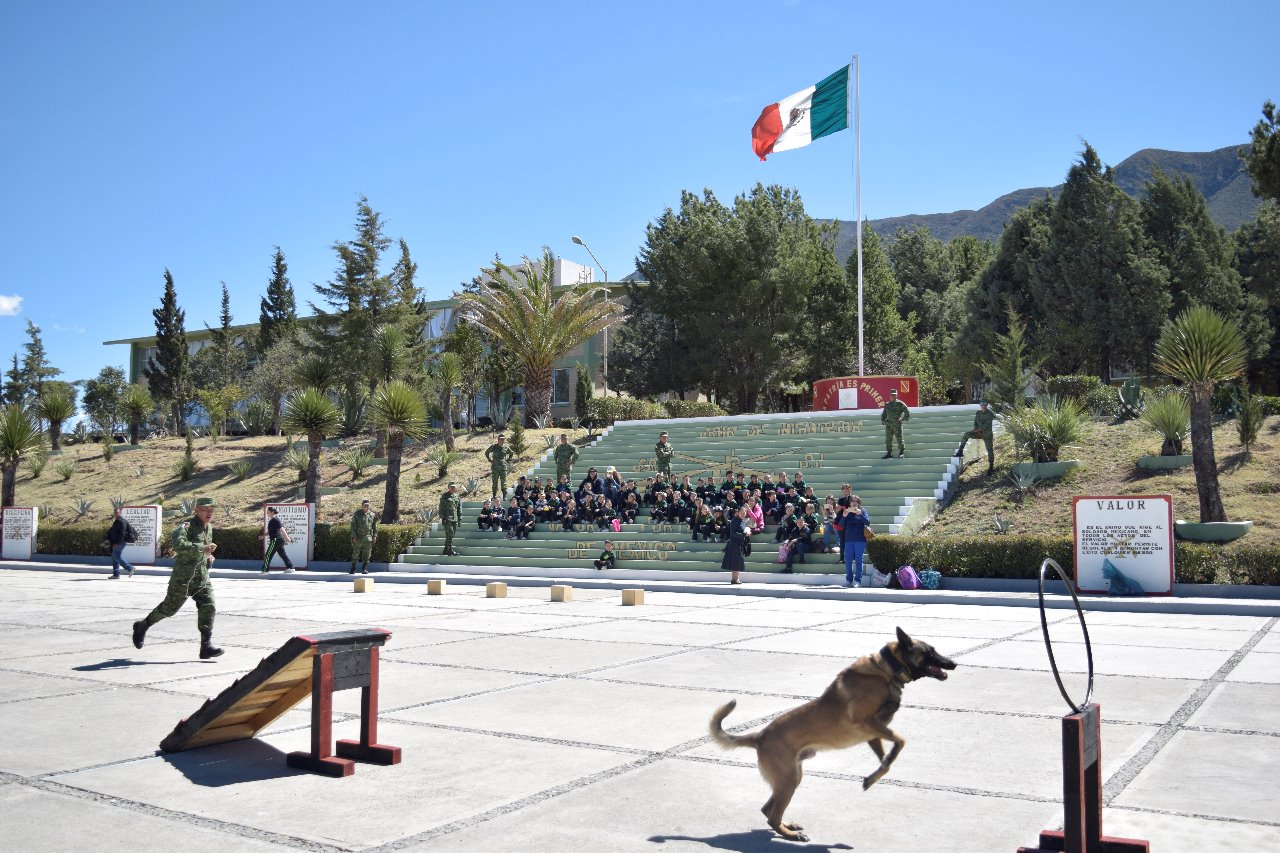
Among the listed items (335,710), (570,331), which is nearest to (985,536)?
(335,710)

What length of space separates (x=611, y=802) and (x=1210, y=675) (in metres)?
7.02

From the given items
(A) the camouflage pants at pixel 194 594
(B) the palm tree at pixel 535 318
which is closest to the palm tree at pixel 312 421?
(B) the palm tree at pixel 535 318

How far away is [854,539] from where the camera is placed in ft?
65.4

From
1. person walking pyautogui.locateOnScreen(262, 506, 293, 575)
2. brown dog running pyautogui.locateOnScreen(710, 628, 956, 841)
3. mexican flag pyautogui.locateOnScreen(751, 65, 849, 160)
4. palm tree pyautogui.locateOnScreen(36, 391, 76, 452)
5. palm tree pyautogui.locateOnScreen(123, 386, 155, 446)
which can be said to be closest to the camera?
brown dog running pyautogui.locateOnScreen(710, 628, 956, 841)

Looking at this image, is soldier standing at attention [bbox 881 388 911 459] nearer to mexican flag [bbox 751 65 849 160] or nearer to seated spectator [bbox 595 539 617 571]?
seated spectator [bbox 595 539 617 571]

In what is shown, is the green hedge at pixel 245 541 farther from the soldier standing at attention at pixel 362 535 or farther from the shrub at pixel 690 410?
the shrub at pixel 690 410

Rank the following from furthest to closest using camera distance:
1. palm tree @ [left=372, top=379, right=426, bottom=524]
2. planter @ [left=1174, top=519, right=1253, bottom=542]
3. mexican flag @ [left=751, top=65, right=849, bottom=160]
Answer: mexican flag @ [left=751, top=65, right=849, bottom=160], palm tree @ [left=372, top=379, right=426, bottom=524], planter @ [left=1174, top=519, right=1253, bottom=542]

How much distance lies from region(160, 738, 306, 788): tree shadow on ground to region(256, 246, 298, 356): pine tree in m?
61.8

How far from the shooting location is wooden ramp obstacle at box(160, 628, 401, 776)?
664 centimetres

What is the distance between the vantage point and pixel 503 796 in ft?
20.2

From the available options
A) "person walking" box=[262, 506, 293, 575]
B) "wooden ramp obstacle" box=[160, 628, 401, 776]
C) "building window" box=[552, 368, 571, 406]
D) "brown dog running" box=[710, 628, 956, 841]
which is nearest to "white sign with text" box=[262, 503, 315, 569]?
"person walking" box=[262, 506, 293, 575]

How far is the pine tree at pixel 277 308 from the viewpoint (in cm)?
6681

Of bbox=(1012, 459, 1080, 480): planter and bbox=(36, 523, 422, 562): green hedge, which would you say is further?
bbox=(36, 523, 422, 562): green hedge

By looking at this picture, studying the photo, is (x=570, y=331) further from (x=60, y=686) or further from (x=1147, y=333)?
(x=60, y=686)
